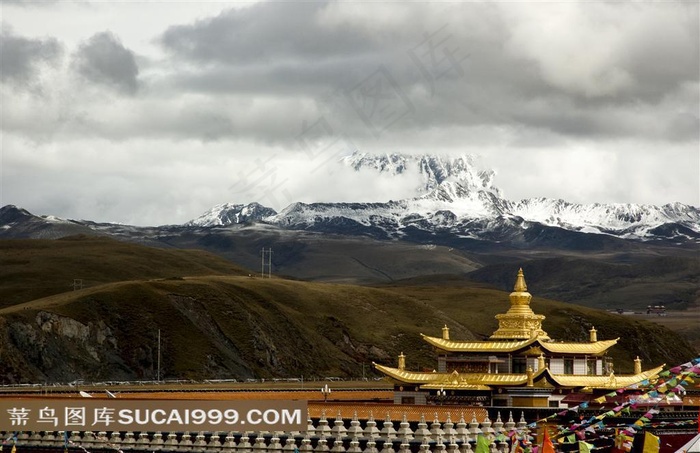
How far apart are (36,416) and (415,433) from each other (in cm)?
1731

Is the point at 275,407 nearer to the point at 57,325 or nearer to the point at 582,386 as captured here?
the point at 582,386

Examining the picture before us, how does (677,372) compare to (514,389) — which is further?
(514,389)

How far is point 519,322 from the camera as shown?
306 ft

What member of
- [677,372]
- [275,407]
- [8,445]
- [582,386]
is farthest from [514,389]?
[677,372]

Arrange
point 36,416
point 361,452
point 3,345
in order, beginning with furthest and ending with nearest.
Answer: point 3,345, point 361,452, point 36,416

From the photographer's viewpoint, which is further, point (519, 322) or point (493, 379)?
point (519, 322)

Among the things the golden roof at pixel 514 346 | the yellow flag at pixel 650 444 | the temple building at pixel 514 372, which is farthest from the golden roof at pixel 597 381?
the yellow flag at pixel 650 444

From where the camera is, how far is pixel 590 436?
77.8m

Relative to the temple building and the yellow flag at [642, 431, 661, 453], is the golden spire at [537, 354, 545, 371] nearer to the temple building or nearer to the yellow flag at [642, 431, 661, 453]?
the temple building

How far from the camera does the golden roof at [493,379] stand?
87500mm

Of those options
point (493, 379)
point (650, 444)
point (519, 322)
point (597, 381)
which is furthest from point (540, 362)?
point (650, 444)
